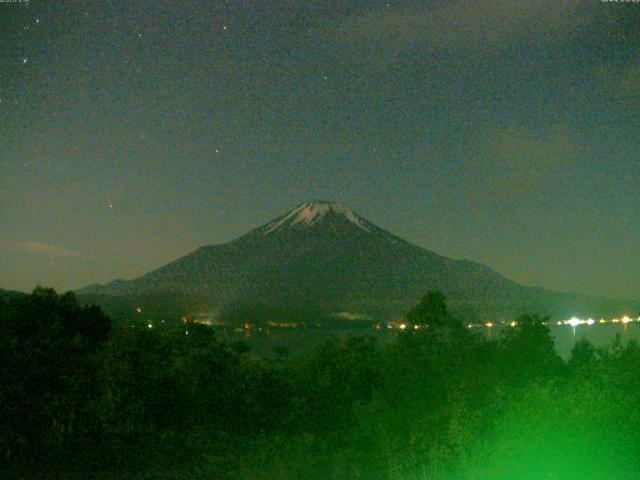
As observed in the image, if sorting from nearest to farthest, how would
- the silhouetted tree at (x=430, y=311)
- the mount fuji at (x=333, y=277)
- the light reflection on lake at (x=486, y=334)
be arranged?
the light reflection on lake at (x=486, y=334)
the silhouetted tree at (x=430, y=311)
the mount fuji at (x=333, y=277)

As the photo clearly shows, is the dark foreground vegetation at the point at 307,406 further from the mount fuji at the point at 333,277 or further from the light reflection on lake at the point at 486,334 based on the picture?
the mount fuji at the point at 333,277

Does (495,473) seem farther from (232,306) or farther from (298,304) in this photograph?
(232,306)

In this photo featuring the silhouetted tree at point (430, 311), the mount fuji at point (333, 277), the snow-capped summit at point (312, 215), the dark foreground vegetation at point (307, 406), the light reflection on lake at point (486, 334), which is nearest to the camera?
the dark foreground vegetation at point (307, 406)

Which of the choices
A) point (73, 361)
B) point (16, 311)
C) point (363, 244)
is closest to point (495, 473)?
point (73, 361)

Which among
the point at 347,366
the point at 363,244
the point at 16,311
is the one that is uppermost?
the point at 363,244

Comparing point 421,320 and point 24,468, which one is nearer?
point 24,468

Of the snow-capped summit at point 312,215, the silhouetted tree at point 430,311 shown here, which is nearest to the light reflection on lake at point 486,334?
the silhouetted tree at point 430,311
